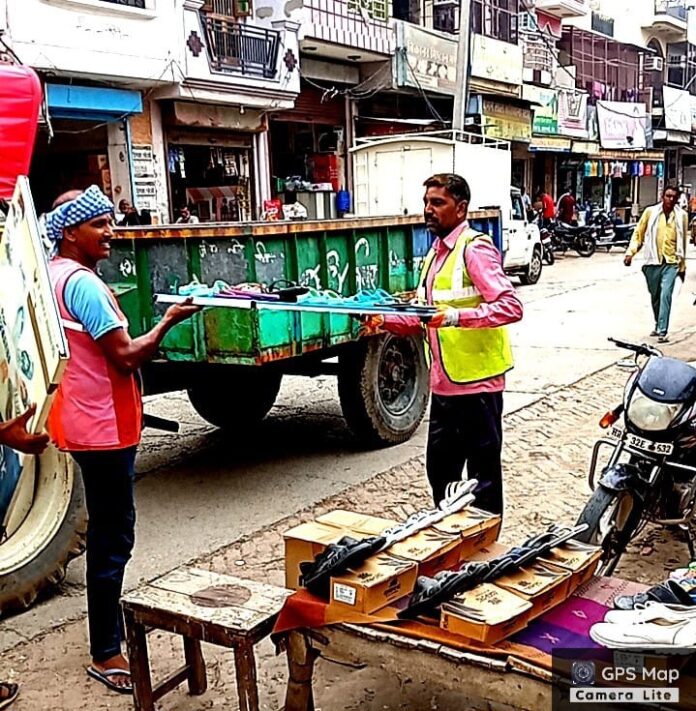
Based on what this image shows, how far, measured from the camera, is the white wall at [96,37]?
12.1 meters

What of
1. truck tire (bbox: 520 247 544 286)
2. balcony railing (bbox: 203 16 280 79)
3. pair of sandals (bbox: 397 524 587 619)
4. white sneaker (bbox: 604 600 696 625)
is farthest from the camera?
truck tire (bbox: 520 247 544 286)

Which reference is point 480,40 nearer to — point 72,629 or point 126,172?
point 126,172

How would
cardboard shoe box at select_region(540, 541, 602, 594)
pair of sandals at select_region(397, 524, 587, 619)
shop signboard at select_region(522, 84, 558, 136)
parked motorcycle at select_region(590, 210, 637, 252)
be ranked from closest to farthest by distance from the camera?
pair of sandals at select_region(397, 524, 587, 619) → cardboard shoe box at select_region(540, 541, 602, 594) → parked motorcycle at select_region(590, 210, 637, 252) → shop signboard at select_region(522, 84, 558, 136)

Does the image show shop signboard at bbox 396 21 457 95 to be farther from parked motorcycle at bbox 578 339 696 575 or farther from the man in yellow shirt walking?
parked motorcycle at bbox 578 339 696 575

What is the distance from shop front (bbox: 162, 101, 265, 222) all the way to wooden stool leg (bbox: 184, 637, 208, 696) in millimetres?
13054

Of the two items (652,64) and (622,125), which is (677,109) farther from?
(622,125)

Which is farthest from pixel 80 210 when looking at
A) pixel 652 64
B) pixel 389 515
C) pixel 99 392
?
pixel 652 64

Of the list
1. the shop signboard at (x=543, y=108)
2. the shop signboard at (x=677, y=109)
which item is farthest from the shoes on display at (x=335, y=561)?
the shop signboard at (x=677, y=109)

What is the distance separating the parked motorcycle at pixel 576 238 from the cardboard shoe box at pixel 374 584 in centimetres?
2171

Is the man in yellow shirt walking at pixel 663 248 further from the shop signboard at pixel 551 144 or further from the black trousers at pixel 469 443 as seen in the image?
the shop signboard at pixel 551 144

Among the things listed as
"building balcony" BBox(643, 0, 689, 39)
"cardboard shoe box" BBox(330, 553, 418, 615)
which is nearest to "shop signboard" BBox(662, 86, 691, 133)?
"building balcony" BBox(643, 0, 689, 39)

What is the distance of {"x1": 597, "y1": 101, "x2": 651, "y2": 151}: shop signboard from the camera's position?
1215 inches

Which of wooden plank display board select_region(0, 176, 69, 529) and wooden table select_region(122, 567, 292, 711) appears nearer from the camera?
wooden plank display board select_region(0, 176, 69, 529)

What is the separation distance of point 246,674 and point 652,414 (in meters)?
2.15
